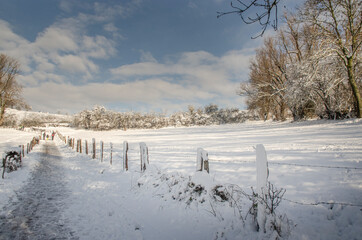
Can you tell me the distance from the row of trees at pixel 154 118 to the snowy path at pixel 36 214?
62.3m

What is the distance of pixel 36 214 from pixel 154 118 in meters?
82.0

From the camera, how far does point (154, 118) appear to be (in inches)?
3366

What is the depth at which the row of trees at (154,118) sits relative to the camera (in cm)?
6819

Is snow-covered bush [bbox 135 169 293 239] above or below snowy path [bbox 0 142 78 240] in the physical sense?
above

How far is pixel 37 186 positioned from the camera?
6.40 meters

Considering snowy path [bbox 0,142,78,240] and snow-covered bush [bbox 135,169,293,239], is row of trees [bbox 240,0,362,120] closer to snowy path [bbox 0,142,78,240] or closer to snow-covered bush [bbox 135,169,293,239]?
snow-covered bush [bbox 135,169,293,239]

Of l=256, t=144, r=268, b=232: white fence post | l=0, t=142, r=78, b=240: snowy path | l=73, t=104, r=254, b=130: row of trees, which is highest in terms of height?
l=73, t=104, r=254, b=130: row of trees

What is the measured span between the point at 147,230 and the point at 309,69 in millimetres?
12951

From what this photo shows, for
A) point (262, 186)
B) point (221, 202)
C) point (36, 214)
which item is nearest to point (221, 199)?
point (221, 202)

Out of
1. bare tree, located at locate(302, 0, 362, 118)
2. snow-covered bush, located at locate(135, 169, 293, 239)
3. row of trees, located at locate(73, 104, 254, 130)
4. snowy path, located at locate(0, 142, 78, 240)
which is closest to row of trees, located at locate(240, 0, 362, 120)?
bare tree, located at locate(302, 0, 362, 118)

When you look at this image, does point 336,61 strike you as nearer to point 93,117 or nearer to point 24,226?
point 24,226

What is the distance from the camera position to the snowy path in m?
A: 3.43

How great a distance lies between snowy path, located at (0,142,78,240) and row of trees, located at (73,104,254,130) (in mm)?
62332

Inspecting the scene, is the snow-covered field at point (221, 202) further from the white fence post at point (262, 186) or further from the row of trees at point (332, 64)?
the row of trees at point (332, 64)
